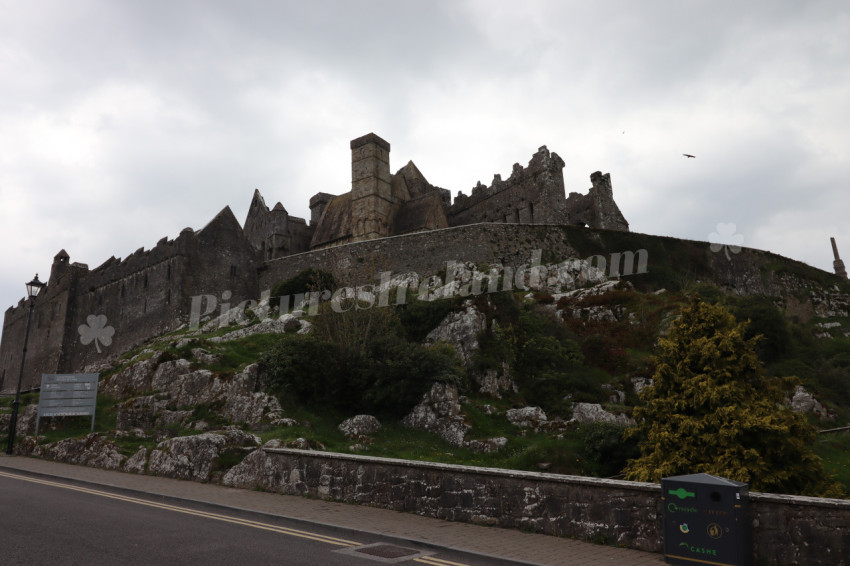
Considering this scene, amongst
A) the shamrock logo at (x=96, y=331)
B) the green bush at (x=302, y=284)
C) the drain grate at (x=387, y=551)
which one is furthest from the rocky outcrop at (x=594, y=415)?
the shamrock logo at (x=96, y=331)

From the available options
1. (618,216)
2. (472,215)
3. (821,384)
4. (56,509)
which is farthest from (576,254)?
(56,509)

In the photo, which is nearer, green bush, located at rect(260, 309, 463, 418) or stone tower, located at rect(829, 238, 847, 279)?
green bush, located at rect(260, 309, 463, 418)

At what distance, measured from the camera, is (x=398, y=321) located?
2612cm

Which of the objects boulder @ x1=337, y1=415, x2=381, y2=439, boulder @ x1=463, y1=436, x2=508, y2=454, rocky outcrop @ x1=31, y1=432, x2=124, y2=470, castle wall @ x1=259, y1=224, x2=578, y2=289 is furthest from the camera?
castle wall @ x1=259, y1=224, x2=578, y2=289

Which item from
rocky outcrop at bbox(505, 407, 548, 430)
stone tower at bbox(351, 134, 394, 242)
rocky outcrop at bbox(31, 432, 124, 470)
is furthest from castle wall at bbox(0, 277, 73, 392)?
rocky outcrop at bbox(505, 407, 548, 430)

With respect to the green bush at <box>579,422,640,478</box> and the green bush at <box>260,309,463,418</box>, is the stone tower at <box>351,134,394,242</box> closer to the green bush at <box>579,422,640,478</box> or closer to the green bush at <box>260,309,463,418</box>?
the green bush at <box>260,309,463,418</box>

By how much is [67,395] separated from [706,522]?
856 inches

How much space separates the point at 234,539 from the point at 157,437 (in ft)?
39.9

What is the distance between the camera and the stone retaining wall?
7.26 meters

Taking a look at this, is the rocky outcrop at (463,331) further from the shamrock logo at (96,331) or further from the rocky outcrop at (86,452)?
the shamrock logo at (96,331)

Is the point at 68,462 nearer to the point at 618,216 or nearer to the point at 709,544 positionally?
the point at 709,544

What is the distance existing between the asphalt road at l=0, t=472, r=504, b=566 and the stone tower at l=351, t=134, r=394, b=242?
128 ft

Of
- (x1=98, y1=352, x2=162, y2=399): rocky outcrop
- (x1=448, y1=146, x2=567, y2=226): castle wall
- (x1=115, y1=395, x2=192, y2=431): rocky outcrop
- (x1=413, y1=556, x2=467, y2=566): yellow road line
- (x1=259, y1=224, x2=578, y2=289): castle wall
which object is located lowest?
(x1=413, y1=556, x2=467, y2=566): yellow road line

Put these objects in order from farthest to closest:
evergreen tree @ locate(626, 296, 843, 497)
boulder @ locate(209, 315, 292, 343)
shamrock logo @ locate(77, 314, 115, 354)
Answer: shamrock logo @ locate(77, 314, 115, 354) → boulder @ locate(209, 315, 292, 343) → evergreen tree @ locate(626, 296, 843, 497)
